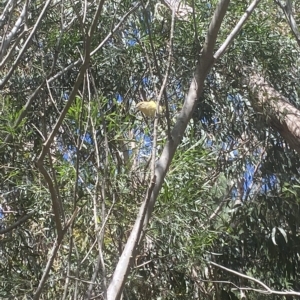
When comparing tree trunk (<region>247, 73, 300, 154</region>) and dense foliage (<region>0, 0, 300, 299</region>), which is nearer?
dense foliage (<region>0, 0, 300, 299</region>)

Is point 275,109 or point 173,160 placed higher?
point 275,109

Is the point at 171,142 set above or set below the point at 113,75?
below

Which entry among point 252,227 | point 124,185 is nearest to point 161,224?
point 124,185

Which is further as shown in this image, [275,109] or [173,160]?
[275,109]

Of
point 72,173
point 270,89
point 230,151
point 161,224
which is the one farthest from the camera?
point 230,151

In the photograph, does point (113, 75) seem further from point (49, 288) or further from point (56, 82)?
point (49, 288)

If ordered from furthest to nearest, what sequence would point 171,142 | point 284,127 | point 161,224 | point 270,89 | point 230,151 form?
point 230,151 → point 270,89 → point 284,127 → point 161,224 → point 171,142

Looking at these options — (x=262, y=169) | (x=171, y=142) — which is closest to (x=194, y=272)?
(x=262, y=169)

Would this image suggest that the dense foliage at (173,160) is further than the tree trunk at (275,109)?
No

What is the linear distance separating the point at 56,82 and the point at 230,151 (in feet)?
2.96

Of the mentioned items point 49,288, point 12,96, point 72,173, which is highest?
point 12,96

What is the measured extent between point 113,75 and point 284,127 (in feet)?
2.68

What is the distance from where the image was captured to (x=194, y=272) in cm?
244

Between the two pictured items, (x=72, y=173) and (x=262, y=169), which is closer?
(x=72, y=173)
